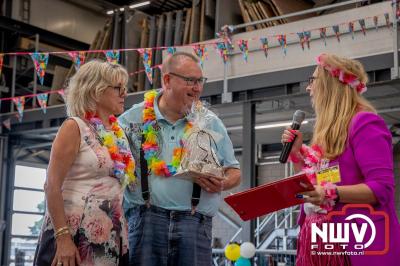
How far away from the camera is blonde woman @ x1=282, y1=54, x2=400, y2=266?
6.15 ft

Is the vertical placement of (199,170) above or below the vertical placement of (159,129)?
below

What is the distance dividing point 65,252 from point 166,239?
46 cm

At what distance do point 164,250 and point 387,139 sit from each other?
1048mm

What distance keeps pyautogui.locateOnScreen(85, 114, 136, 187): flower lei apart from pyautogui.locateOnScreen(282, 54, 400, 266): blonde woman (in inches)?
28.5

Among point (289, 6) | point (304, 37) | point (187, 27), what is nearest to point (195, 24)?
point (187, 27)

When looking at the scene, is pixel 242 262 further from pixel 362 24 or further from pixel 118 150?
pixel 118 150

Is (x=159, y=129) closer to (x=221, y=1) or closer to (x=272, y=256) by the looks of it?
(x=272, y=256)

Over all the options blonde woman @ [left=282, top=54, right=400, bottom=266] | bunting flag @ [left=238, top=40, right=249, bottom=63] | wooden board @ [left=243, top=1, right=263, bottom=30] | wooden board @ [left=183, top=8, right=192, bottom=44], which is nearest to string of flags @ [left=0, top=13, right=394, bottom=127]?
bunting flag @ [left=238, top=40, right=249, bottom=63]

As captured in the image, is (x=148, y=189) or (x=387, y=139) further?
(x=148, y=189)

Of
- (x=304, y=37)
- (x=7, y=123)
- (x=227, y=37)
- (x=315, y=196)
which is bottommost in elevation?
(x=315, y=196)

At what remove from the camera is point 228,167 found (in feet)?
8.89

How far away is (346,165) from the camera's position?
196cm

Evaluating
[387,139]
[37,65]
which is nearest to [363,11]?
[37,65]

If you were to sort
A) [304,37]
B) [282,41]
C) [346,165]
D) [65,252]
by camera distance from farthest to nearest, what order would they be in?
[282,41] < [304,37] < [65,252] < [346,165]
